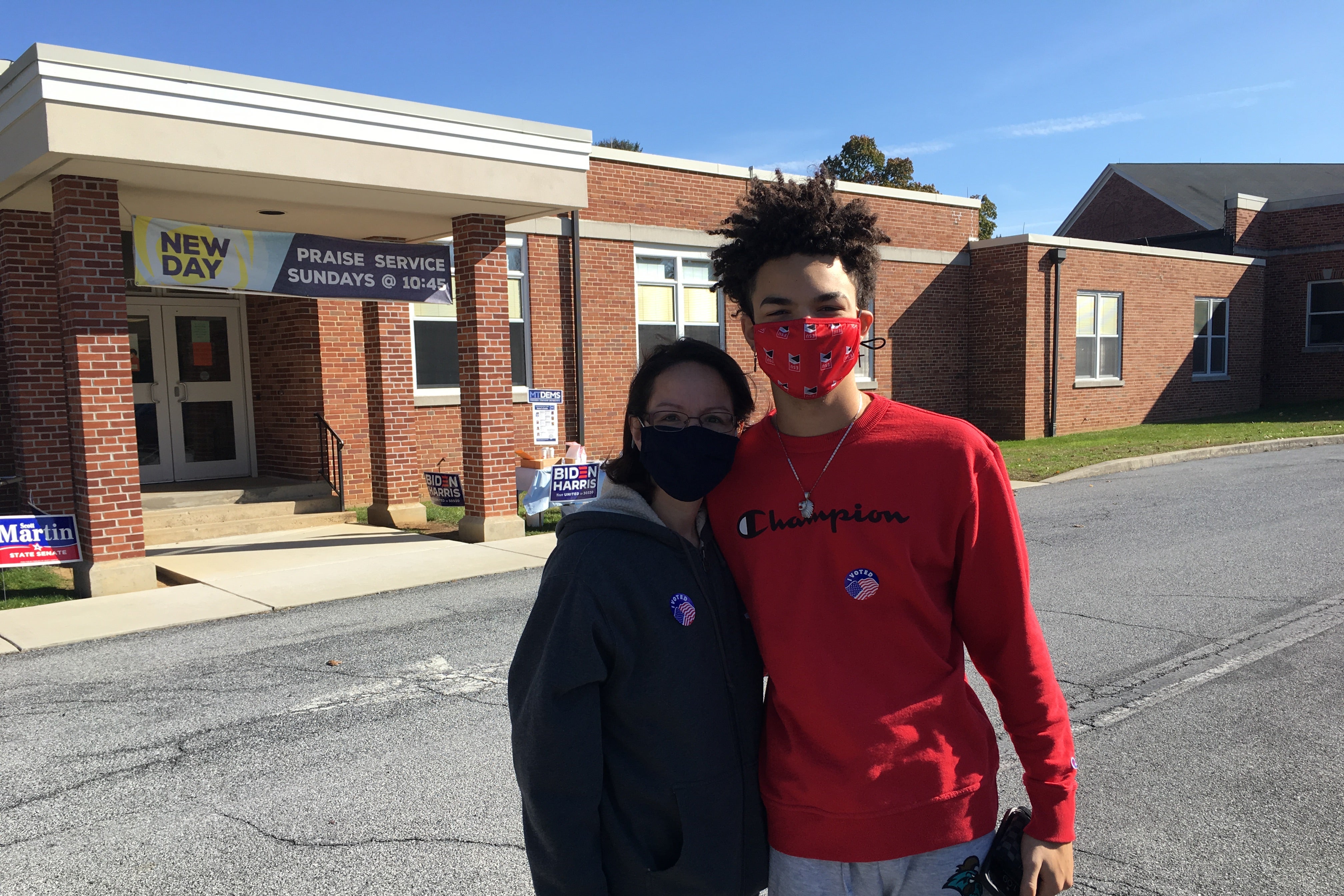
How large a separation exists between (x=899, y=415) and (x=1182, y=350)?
1018 inches

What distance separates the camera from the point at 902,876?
180 centimetres

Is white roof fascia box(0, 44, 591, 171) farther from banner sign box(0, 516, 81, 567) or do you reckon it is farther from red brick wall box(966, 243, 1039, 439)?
red brick wall box(966, 243, 1039, 439)

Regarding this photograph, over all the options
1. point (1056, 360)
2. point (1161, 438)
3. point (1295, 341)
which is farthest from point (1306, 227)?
point (1161, 438)

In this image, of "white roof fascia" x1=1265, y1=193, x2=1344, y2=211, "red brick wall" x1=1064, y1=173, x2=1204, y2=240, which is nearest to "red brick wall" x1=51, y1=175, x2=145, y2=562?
"white roof fascia" x1=1265, y1=193, x2=1344, y2=211

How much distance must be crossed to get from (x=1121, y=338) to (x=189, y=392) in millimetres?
19919

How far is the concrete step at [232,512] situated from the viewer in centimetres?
1122

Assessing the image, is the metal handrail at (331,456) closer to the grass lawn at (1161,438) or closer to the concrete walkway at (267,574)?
the concrete walkway at (267,574)

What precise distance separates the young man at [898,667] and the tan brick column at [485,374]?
947cm

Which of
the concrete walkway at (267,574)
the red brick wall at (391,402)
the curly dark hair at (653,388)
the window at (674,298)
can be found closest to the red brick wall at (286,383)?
the red brick wall at (391,402)

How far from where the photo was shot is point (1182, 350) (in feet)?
80.1

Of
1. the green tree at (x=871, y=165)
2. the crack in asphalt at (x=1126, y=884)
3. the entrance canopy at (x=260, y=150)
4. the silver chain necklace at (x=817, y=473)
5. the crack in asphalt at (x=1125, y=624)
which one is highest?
the green tree at (x=871, y=165)

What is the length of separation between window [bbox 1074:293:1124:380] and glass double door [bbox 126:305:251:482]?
687 inches

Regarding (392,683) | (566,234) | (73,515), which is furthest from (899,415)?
(566,234)

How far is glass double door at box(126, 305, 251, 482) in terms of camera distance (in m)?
12.8
